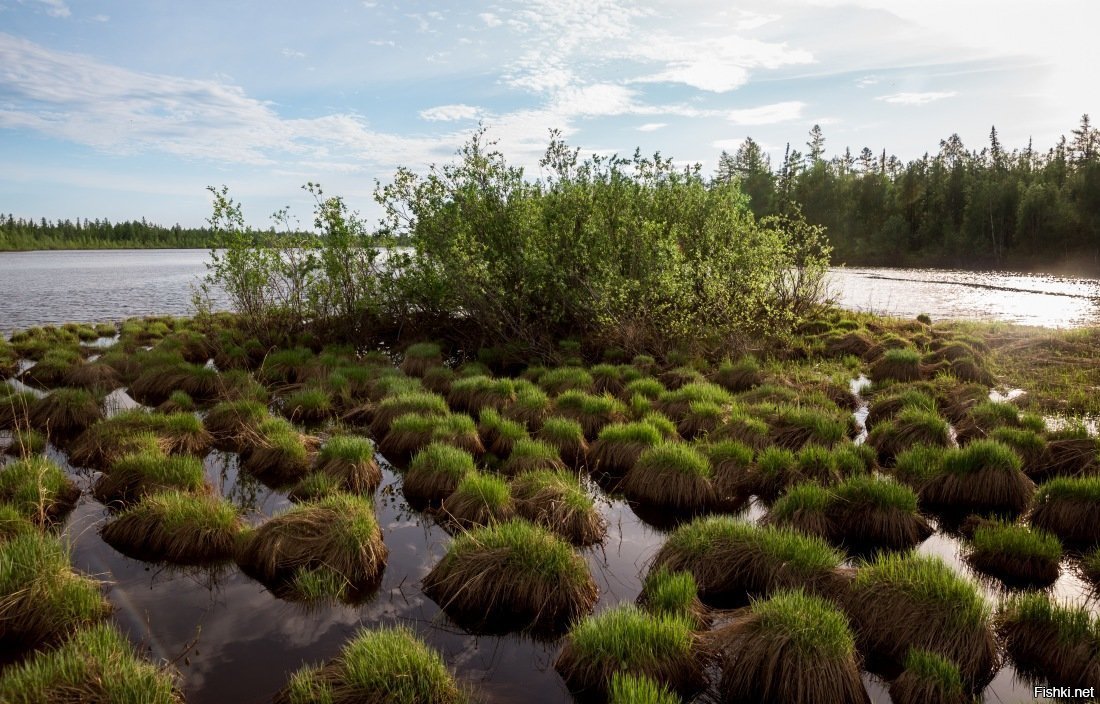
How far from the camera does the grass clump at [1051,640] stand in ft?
21.1

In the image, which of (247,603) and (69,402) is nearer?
(247,603)

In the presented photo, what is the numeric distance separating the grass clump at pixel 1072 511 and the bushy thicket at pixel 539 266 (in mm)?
10472

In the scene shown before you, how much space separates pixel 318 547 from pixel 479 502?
244cm

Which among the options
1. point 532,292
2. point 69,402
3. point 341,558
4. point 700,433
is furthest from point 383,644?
point 532,292

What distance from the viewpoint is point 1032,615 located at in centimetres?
701

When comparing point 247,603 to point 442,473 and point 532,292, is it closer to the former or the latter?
point 442,473

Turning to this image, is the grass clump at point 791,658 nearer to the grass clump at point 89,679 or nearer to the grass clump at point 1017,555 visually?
the grass clump at point 1017,555

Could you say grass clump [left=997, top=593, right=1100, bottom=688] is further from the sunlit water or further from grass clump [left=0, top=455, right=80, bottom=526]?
the sunlit water

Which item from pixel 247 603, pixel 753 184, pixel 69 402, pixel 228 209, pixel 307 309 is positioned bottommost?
pixel 247 603

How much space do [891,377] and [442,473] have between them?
45.8ft

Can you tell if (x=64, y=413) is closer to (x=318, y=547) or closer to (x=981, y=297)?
(x=318, y=547)

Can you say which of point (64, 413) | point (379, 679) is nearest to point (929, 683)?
point (379, 679)

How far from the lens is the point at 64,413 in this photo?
15.0 m

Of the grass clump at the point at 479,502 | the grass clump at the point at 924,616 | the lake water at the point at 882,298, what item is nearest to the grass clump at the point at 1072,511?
the grass clump at the point at 924,616
